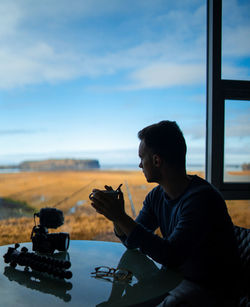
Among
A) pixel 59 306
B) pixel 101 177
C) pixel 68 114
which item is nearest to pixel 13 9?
pixel 68 114

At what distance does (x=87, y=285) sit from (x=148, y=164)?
51 cm

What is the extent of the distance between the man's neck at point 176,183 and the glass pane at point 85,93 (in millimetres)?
1060

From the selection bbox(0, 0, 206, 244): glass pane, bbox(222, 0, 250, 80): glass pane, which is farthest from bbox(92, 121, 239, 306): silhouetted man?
bbox(222, 0, 250, 80): glass pane

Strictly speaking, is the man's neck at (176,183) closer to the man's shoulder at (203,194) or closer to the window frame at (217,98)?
the man's shoulder at (203,194)

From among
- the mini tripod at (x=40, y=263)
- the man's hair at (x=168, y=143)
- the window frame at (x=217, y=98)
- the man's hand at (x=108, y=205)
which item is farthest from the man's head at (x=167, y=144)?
the window frame at (x=217, y=98)

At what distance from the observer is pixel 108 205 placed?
0.93m

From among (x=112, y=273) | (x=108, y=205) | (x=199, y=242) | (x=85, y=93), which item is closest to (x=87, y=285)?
(x=112, y=273)

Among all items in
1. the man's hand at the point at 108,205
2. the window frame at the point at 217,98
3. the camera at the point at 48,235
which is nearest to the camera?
the man's hand at the point at 108,205

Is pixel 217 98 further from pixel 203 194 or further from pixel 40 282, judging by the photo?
pixel 40 282

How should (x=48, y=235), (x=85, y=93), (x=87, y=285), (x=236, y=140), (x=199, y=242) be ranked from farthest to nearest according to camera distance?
1. (x=85, y=93)
2. (x=236, y=140)
3. (x=48, y=235)
4. (x=199, y=242)
5. (x=87, y=285)

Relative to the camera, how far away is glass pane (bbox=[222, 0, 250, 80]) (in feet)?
6.57

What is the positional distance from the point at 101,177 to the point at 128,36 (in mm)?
1234

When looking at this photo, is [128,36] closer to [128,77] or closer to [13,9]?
[128,77]

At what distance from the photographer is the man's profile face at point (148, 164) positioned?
110cm
